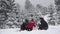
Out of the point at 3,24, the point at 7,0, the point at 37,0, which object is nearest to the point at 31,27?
the point at 37,0

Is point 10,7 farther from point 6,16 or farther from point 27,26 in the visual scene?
point 27,26

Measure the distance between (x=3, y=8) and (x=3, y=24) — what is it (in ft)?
1.40

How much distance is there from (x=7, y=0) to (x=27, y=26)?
2.14 meters

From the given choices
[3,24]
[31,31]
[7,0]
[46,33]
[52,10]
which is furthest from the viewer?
[52,10]

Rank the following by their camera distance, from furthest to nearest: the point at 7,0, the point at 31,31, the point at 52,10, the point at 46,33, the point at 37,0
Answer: the point at 52,10 → the point at 7,0 → the point at 37,0 → the point at 31,31 → the point at 46,33

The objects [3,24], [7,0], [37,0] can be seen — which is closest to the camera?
[37,0]

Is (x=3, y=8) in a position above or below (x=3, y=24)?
above

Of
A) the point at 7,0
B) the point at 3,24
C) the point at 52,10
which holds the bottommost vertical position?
the point at 3,24

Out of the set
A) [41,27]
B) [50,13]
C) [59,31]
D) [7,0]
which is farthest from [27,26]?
[50,13]

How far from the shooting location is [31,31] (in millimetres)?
2527

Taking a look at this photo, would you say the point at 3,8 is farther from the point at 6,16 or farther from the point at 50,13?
the point at 50,13

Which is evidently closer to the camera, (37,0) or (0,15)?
(37,0)

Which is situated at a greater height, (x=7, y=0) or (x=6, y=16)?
(x=7, y=0)

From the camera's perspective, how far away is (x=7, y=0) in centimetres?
456
